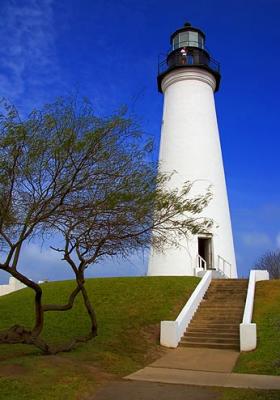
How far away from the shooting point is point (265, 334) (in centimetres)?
1448

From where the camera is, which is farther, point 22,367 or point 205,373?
point 205,373

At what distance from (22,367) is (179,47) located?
22478 mm

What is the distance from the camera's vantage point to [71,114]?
34.0 ft

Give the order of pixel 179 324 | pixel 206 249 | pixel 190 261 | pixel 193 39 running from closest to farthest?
pixel 179 324 < pixel 190 261 < pixel 206 249 < pixel 193 39

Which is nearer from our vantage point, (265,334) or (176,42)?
(265,334)

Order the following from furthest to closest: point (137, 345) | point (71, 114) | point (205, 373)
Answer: point (137, 345), point (205, 373), point (71, 114)

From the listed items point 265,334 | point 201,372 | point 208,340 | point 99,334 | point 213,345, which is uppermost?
point 265,334

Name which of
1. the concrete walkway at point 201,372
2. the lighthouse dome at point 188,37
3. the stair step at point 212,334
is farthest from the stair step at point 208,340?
the lighthouse dome at point 188,37

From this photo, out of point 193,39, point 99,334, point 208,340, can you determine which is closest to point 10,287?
point 99,334

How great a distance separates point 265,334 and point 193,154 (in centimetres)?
1229

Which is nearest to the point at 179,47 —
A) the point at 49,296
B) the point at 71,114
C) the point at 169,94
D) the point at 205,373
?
the point at 169,94

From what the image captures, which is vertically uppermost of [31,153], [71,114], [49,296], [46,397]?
[71,114]

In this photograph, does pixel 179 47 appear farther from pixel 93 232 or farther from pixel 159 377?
pixel 159 377

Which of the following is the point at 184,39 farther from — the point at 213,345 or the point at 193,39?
the point at 213,345
